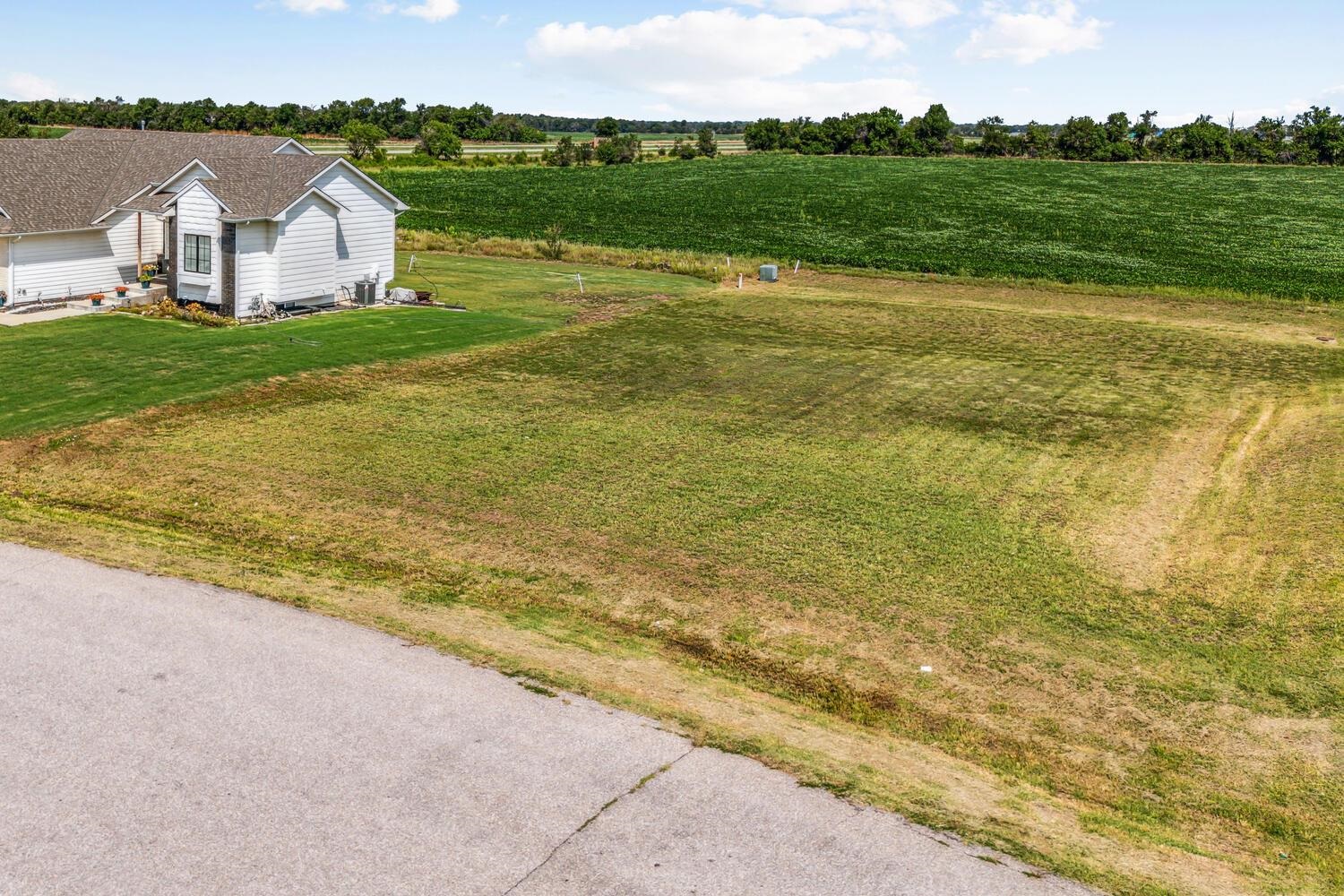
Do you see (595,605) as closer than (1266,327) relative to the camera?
Yes

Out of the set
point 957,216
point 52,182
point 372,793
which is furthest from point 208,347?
point 957,216

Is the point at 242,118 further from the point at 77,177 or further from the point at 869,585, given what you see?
the point at 869,585

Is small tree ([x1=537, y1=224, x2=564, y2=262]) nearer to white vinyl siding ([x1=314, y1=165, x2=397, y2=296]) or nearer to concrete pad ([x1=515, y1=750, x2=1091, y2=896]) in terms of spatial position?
white vinyl siding ([x1=314, y1=165, x2=397, y2=296])

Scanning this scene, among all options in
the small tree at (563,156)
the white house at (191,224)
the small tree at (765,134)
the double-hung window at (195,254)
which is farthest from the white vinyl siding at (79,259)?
the small tree at (765,134)

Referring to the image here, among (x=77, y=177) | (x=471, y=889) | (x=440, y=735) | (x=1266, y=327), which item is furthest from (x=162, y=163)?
(x=1266, y=327)

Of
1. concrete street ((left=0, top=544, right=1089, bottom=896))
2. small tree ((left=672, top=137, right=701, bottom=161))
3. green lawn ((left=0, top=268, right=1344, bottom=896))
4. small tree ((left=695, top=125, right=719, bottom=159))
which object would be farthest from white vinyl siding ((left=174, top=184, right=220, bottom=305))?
small tree ((left=695, top=125, right=719, bottom=159))

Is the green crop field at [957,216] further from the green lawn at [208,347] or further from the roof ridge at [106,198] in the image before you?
the roof ridge at [106,198]

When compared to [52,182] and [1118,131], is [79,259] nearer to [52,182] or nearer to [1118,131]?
[52,182]
